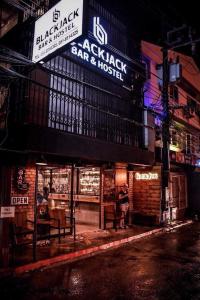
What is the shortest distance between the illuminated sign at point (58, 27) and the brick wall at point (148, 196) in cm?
1039

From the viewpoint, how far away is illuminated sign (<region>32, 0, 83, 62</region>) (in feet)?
22.2

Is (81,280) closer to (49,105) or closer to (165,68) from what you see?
(49,105)

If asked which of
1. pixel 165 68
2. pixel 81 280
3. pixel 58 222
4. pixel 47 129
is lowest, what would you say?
pixel 81 280

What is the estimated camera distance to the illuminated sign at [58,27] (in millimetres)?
6758

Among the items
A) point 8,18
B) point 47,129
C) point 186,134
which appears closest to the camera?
point 47,129

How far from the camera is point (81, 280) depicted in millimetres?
7828

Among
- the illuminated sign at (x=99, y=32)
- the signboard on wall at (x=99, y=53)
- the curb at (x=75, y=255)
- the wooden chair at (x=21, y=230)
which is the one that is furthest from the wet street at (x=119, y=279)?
the illuminated sign at (x=99, y=32)

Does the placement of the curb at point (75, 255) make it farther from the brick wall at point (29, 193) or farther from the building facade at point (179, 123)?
the building facade at point (179, 123)

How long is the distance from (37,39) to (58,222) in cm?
737

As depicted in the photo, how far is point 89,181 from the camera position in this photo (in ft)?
52.4

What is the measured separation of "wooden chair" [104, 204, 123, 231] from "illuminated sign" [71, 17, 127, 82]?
7.43m

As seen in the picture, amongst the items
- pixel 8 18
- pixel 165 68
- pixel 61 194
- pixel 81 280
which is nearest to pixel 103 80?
pixel 165 68

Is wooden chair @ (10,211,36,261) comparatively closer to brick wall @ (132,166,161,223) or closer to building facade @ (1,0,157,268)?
building facade @ (1,0,157,268)

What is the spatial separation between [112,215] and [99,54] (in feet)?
28.2
